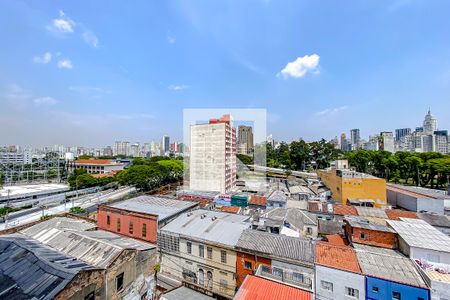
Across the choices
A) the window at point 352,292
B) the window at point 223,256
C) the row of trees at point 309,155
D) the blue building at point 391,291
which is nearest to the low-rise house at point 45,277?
the window at point 223,256

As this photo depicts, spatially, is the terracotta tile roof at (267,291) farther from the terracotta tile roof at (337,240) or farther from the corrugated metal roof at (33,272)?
the terracotta tile roof at (337,240)

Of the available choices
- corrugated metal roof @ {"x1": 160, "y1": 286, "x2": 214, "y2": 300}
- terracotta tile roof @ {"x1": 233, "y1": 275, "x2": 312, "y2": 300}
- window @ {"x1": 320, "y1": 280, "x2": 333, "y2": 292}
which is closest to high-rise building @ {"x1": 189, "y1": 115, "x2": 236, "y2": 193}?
corrugated metal roof @ {"x1": 160, "y1": 286, "x2": 214, "y2": 300}

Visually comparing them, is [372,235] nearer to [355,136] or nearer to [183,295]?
[183,295]

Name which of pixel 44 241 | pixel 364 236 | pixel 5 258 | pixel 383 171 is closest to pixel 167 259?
pixel 44 241

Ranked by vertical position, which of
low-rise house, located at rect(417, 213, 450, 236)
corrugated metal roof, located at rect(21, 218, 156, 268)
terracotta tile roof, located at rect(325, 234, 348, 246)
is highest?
corrugated metal roof, located at rect(21, 218, 156, 268)

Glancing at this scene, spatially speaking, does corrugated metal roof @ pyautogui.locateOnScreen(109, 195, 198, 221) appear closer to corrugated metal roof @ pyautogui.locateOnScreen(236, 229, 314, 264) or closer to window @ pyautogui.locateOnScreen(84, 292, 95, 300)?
corrugated metal roof @ pyautogui.locateOnScreen(236, 229, 314, 264)

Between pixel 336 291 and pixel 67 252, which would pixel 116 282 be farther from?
pixel 336 291

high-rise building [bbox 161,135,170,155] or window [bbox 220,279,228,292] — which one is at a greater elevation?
high-rise building [bbox 161,135,170,155]
